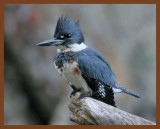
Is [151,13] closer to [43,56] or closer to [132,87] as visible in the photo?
[132,87]


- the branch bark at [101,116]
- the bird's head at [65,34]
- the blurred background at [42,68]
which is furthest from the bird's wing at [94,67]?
the blurred background at [42,68]

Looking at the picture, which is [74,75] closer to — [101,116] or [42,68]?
[101,116]

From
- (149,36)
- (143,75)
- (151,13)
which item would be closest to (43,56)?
(143,75)

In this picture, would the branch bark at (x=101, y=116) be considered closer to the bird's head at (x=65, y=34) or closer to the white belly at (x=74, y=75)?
the white belly at (x=74, y=75)

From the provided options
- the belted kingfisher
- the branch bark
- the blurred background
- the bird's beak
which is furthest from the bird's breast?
the blurred background

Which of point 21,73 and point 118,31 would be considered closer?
point 21,73

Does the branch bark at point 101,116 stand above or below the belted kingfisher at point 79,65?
below

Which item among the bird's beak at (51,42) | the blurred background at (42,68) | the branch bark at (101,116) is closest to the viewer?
the branch bark at (101,116)
